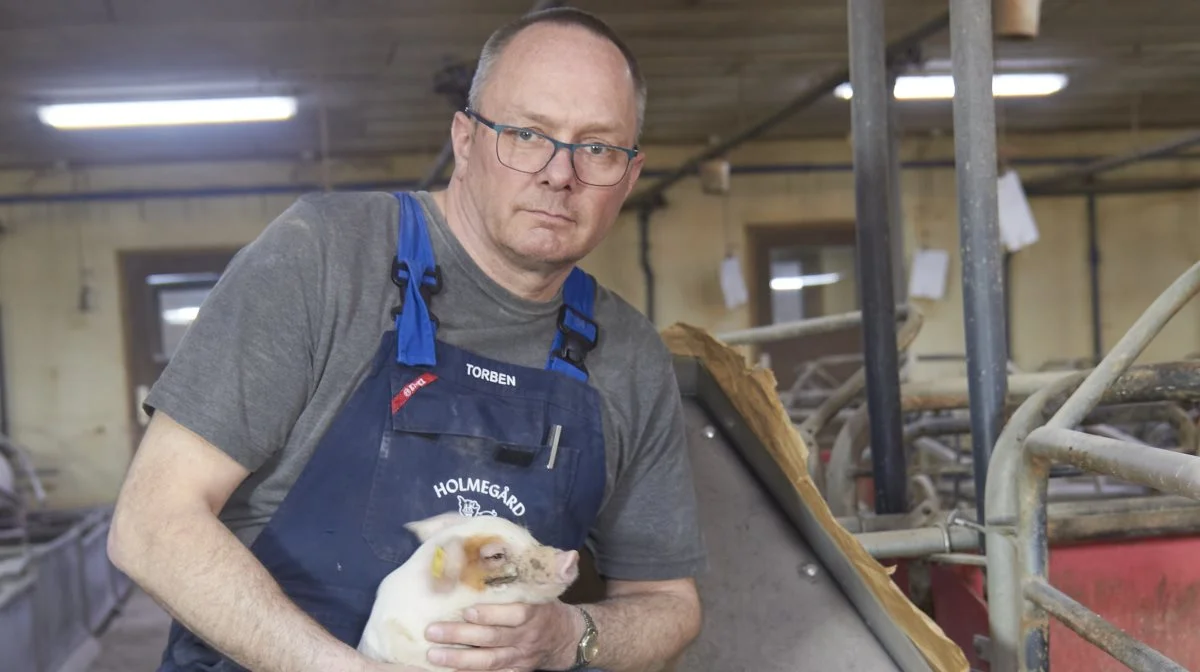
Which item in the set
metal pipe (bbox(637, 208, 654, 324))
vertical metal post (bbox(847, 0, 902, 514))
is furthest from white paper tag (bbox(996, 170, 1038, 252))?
metal pipe (bbox(637, 208, 654, 324))

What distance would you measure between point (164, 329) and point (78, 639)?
3.56m

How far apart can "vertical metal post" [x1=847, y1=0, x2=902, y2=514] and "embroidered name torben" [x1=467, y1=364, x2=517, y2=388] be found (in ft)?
3.20

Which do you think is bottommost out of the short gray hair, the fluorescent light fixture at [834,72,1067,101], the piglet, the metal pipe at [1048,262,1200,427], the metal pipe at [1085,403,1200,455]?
the metal pipe at [1085,403,1200,455]

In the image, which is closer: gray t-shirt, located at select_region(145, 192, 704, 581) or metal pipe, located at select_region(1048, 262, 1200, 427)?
gray t-shirt, located at select_region(145, 192, 704, 581)

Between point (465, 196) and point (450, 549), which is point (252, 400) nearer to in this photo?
point (450, 549)

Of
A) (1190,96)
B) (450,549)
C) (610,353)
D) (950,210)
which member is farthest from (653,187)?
(450,549)

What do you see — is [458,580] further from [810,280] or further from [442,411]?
[810,280]

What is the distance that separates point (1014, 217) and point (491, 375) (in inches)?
114

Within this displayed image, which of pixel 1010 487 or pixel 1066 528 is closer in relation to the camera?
pixel 1010 487

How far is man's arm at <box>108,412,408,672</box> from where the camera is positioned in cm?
120

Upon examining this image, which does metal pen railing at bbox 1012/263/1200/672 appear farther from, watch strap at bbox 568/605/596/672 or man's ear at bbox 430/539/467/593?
man's ear at bbox 430/539/467/593

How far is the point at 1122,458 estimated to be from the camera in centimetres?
123

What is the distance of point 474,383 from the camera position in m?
1.41

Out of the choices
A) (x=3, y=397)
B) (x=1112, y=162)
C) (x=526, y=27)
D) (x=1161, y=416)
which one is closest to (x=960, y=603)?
(x=526, y=27)
